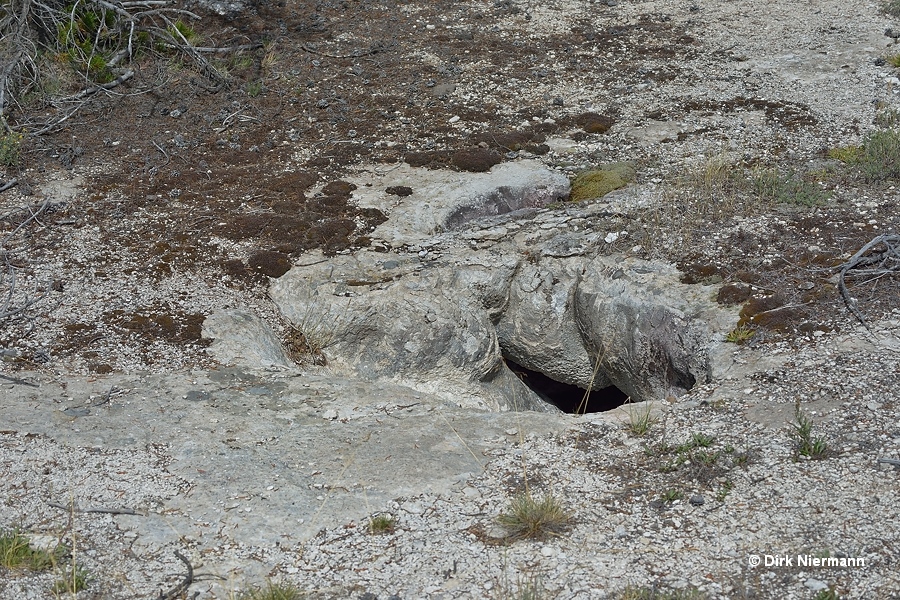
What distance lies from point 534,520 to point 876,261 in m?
4.23

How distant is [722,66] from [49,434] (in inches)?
382

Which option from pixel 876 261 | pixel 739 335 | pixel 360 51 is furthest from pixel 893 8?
pixel 739 335

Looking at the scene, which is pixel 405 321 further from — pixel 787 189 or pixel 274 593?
pixel 787 189

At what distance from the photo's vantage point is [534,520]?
502cm

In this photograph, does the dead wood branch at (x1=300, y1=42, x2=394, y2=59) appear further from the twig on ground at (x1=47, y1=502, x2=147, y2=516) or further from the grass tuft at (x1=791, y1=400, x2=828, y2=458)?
the grass tuft at (x1=791, y1=400, x2=828, y2=458)

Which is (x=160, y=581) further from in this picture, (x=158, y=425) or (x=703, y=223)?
(x=703, y=223)

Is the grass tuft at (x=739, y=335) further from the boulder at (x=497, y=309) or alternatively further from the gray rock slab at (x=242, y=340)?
the gray rock slab at (x=242, y=340)

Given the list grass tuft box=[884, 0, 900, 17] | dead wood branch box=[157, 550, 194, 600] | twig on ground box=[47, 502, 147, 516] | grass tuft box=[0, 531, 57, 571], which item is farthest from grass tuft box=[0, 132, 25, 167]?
grass tuft box=[884, 0, 900, 17]

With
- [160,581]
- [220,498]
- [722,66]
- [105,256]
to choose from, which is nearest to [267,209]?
[105,256]

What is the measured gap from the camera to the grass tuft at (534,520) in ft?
16.5

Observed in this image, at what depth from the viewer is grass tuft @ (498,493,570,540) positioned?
502cm

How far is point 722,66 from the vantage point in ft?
38.9

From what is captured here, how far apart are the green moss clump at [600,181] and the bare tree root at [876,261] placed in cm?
267

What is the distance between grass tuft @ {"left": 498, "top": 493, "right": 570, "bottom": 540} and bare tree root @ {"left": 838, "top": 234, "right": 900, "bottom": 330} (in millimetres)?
3530
